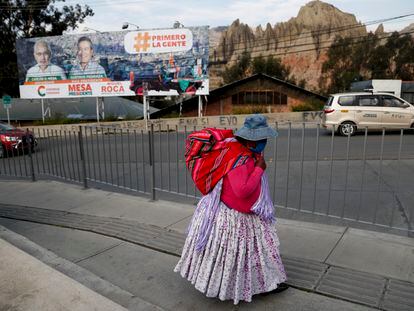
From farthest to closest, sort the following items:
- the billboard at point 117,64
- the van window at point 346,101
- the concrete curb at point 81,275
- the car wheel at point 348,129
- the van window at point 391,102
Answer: the billboard at point 117,64
the van window at point 346,101
the van window at point 391,102
the car wheel at point 348,129
the concrete curb at point 81,275

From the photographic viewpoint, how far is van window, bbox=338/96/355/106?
47.4ft

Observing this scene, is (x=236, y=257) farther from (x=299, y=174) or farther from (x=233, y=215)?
(x=299, y=174)

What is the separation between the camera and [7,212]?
577 cm

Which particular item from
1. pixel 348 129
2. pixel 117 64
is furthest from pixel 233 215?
pixel 117 64

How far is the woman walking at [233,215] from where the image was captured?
2668mm

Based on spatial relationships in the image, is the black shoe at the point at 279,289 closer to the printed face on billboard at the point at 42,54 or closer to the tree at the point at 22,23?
the printed face on billboard at the point at 42,54

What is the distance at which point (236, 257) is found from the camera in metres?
2.73

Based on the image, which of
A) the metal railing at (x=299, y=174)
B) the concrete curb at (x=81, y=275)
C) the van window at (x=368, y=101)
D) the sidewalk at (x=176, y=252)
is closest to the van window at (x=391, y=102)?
the van window at (x=368, y=101)

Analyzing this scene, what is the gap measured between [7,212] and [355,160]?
301 inches

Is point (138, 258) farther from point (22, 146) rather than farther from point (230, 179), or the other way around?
point (22, 146)

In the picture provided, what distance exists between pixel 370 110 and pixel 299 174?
8.27 m

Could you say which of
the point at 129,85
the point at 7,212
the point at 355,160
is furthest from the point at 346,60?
the point at 7,212

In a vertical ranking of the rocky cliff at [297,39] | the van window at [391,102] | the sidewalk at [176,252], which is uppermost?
the rocky cliff at [297,39]

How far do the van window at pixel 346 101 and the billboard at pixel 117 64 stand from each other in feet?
29.1
